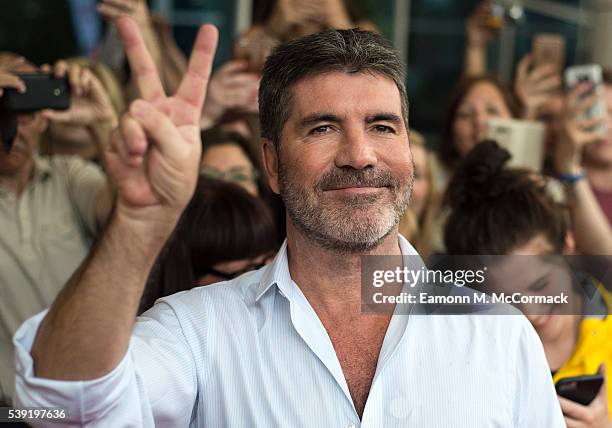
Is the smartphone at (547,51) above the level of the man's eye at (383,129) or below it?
below

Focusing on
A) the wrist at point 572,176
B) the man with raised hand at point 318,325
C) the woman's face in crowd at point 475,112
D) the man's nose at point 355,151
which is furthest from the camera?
the woman's face in crowd at point 475,112

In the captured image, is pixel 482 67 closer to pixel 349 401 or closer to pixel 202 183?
pixel 202 183

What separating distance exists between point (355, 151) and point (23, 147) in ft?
4.79

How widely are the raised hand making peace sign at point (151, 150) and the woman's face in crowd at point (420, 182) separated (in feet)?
8.05

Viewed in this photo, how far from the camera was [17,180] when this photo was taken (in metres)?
3.06

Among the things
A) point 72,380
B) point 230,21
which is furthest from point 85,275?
point 230,21

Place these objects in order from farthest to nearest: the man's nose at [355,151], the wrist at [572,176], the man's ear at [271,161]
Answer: the wrist at [572,176] < the man's ear at [271,161] < the man's nose at [355,151]

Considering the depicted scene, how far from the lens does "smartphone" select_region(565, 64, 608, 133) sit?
3873 mm

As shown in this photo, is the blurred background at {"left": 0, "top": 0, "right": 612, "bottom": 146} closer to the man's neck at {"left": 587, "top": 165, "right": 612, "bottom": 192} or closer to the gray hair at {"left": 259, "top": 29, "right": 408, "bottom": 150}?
the man's neck at {"left": 587, "top": 165, "right": 612, "bottom": 192}

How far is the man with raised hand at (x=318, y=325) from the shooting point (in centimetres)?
158

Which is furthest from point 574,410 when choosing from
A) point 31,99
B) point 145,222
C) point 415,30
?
point 415,30

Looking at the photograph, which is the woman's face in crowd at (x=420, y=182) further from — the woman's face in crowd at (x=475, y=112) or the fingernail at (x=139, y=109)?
the fingernail at (x=139, y=109)

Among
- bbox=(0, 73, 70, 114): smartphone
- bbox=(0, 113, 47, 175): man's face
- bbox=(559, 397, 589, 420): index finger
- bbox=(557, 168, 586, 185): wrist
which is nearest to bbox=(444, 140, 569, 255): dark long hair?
bbox=(559, 397, 589, 420): index finger

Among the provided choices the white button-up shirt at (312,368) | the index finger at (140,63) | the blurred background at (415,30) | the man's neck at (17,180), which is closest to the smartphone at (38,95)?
the man's neck at (17,180)
